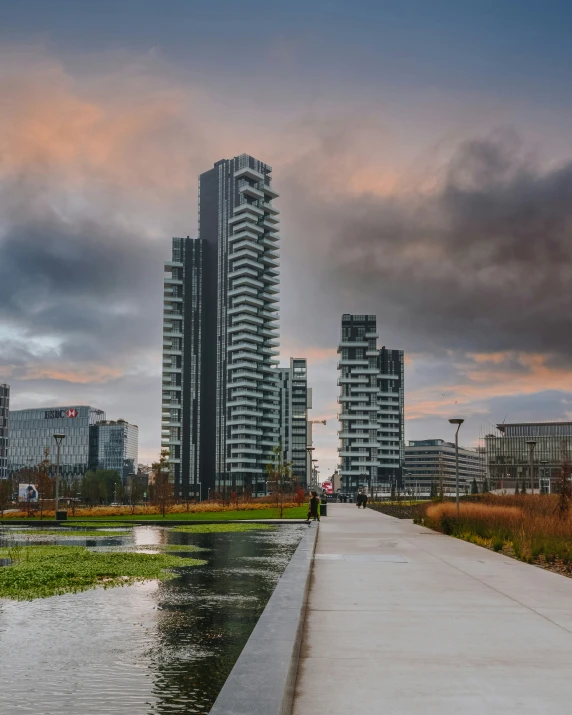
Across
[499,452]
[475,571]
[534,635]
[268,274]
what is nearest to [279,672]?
[534,635]

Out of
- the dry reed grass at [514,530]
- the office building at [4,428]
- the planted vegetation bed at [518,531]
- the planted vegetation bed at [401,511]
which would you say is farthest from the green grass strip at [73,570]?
the office building at [4,428]

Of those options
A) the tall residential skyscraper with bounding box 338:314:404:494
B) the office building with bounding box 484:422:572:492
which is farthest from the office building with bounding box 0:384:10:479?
the office building with bounding box 484:422:572:492

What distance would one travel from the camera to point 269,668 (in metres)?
5.80

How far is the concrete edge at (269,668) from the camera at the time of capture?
4859mm

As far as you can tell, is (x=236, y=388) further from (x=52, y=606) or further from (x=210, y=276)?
(x=52, y=606)

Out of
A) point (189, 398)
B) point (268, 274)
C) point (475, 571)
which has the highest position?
point (268, 274)

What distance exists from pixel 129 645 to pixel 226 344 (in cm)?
17562

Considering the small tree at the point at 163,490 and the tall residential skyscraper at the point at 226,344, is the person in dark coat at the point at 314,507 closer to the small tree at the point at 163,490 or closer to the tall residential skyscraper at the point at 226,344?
the small tree at the point at 163,490

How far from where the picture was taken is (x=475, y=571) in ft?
47.2

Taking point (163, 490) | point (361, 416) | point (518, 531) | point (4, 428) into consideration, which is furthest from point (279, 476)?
point (4, 428)

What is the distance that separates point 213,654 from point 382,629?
1.92 m

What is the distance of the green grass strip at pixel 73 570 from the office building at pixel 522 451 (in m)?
136

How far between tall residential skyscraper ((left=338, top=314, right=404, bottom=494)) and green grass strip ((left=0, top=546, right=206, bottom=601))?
166053 millimetres

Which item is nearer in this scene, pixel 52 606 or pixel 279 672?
pixel 279 672
